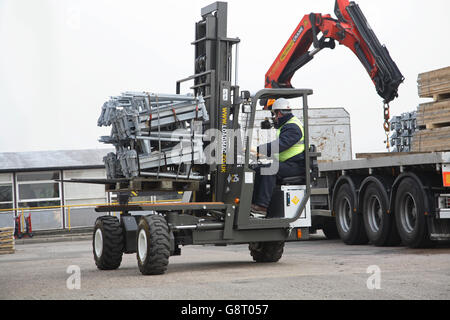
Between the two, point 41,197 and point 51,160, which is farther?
point 51,160

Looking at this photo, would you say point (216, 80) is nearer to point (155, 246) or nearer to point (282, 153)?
point (282, 153)

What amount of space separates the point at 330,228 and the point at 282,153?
25.5 ft

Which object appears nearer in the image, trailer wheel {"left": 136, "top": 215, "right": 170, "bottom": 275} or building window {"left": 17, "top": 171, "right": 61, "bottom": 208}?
trailer wheel {"left": 136, "top": 215, "right": 170, "bottom": 275}

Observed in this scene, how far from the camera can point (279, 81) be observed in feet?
66.2

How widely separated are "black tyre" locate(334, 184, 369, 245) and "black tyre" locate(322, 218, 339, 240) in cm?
171

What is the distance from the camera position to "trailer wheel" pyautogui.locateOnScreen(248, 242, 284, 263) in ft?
40.7

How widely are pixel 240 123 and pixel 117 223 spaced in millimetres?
2422

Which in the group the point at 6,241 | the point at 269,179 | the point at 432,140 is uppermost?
the point at 432,140

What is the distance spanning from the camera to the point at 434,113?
1488 cm

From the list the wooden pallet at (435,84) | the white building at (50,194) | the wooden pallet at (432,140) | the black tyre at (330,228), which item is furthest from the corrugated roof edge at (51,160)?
the wooden pallet at (432,140)

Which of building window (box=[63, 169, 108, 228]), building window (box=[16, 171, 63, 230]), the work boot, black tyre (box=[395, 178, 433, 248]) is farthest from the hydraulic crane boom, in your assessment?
building window (box=[16, 171, 63, 230])

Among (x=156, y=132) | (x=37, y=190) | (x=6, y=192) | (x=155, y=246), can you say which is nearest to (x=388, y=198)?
(x=156, y=132)

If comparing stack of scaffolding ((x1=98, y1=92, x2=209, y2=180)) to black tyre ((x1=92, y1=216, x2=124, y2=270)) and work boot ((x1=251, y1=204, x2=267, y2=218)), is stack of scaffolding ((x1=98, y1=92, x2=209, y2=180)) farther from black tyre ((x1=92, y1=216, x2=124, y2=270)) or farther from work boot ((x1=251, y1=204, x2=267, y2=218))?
black tyre ((x1=92, y1=216, x2=124, y2=270))
